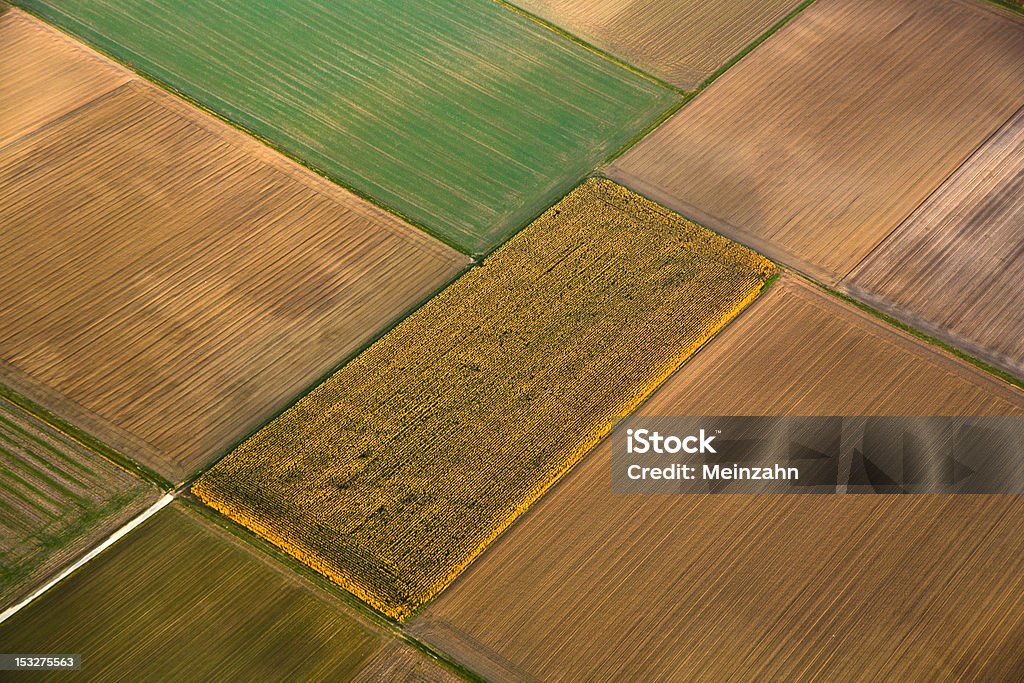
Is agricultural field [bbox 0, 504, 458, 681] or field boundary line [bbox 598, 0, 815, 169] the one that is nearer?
agricultural field [bbox 0, 504, 458, 681]

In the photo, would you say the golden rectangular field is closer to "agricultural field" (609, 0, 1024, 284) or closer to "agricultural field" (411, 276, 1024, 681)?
"agricultural field" (411, 276, 1024, 681)

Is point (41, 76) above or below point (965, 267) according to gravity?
above

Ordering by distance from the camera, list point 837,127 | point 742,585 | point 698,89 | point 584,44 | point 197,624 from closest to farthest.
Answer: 1. point 197,624
2. point 742,585
3. point 837,127
4. point 698,89
5. point 584,44

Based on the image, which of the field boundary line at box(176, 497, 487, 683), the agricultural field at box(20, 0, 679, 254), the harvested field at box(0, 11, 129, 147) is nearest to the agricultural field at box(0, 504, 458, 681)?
the field boundary line at box(176, 497, 487, 683)

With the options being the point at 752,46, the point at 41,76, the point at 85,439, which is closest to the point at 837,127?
the point at 752,46

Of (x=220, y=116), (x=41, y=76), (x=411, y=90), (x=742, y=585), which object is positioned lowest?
(x=742, y=585)
